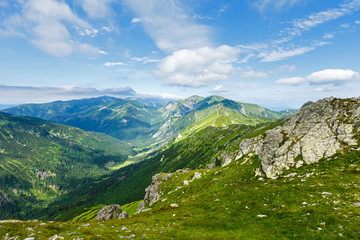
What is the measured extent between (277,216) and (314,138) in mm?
32823

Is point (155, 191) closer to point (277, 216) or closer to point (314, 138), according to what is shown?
point (277, 216)

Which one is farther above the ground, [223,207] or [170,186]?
[223,207]

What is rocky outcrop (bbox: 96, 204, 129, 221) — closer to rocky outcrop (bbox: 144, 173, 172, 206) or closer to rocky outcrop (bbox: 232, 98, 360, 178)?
rocky outcrop (bbox: 144, 173, 172, 206)

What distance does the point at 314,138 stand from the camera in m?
46.5

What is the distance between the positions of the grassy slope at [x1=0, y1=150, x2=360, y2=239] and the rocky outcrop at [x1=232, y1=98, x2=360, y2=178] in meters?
3.08

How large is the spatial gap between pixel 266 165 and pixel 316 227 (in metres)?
30.1

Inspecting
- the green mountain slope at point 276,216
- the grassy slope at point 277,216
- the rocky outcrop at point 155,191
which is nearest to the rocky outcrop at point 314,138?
the green mountain slope at point 276,216

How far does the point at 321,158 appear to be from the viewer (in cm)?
4144

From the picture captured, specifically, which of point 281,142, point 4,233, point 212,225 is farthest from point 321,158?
point 4,233

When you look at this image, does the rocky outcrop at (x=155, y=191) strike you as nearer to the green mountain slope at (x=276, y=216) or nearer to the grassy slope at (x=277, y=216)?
the green mountain slope at (x=276, y=216)

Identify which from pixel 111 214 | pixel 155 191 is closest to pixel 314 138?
pixel 111 214

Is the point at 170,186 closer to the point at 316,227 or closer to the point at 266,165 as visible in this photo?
the point at 266,165

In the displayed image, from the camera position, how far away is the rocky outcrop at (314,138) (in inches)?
1681

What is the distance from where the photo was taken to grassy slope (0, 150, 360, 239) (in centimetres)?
2148
